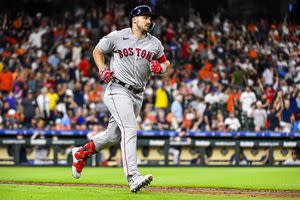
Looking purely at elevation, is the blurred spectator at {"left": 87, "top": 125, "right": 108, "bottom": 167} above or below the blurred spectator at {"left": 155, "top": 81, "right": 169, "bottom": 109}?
below

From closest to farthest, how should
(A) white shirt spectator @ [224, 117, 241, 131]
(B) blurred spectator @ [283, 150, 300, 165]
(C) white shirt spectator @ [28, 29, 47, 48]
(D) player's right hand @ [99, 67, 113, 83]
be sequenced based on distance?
(D) player's right hand @ [99, 67, 113, 83] < (B) blurred spectator @ [283, 150, 300, 165] < (A) white shirt spectator @ [224, 117, 241, 131] < (C) white shirt spectator @ [28, 29, 47, 48]

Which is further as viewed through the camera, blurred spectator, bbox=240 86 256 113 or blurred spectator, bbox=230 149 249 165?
blurred spectator, bbox=240 86 256 113

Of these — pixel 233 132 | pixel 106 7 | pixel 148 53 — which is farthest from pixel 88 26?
pixel 148 53

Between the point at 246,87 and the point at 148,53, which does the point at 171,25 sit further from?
the point at 148,53

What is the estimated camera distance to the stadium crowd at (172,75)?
757 inches

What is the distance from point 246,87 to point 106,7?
22.2ft

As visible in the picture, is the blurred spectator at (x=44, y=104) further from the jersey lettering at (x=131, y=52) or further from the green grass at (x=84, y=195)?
the jersey lettering at (x=131, y=52)

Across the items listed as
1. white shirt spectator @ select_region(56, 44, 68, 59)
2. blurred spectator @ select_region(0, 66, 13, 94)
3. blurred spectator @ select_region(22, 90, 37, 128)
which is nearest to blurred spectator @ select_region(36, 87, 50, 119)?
blurred spectator @ select_region(22, 90, 37, 128)

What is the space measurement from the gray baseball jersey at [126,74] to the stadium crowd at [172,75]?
33.7 ft

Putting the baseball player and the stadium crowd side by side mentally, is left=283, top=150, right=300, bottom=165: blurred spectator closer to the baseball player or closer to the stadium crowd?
the stadium crowd

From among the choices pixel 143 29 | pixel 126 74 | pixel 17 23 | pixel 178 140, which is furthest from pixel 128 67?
pixel 17 23

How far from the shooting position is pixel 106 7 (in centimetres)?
2472

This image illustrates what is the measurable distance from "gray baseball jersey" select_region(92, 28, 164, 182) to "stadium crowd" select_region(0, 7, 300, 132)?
10286 mm

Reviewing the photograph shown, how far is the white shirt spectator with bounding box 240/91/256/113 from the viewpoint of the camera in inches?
781
